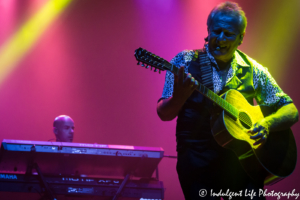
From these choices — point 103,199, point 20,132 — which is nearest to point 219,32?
point 103,199

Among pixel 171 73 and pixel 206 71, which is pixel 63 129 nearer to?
pixel 171 73

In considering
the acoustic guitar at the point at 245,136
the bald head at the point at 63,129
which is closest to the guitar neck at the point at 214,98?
the acoustic guitar at the point at 245,136

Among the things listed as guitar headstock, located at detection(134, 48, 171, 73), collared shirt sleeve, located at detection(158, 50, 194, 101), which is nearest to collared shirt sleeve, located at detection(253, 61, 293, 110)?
collared shirt sleeve, located at detection(158, 50, 194, 101)

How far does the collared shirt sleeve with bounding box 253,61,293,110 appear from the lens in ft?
7.97

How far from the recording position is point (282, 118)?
234 cm

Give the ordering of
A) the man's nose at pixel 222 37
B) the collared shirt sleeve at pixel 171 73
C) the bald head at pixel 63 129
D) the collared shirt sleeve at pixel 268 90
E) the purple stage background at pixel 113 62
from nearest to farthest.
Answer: the collared shirt sleeve at pixel 171 73 < the man's nose at pixel 222 37 < the collared shirt sleeve at pixel 268 90 < the bald head at pixel 63 129 < the purple stage background at pixel 113 62

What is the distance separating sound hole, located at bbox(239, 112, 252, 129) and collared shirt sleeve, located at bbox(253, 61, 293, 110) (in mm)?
268

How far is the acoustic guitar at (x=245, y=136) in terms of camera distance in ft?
6.64

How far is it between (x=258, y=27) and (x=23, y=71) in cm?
438

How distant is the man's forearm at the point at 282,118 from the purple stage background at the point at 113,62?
3074 millimetres

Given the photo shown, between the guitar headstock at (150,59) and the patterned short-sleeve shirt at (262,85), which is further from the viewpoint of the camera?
the patterned short-sleeve shirt at (262,85)

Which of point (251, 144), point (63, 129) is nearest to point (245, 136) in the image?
point (251, 144)

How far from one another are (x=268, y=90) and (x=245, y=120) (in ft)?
1.16

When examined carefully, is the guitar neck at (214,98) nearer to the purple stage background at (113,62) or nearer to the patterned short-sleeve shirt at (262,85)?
the patterned short-sleeve shirt at (262,85)
